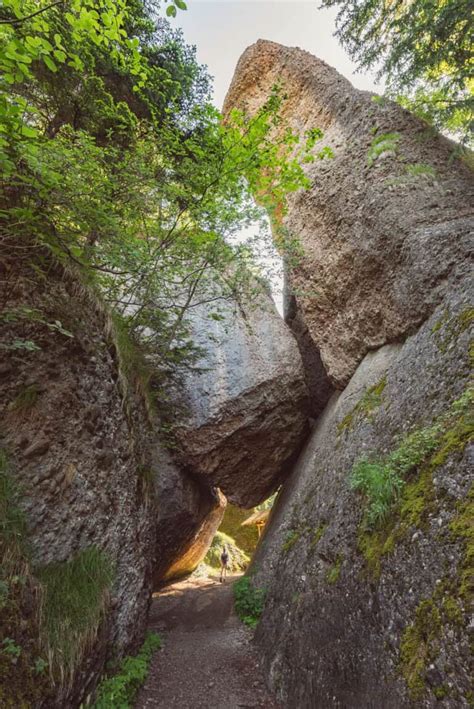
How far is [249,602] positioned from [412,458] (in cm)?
656

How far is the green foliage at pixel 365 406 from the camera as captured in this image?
623 centimetres

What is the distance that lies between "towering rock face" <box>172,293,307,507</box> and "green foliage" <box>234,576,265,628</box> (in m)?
2.77

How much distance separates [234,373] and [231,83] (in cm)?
1363

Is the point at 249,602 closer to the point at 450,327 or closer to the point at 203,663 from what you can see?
the point at 203,663

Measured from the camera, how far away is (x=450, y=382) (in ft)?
14.3

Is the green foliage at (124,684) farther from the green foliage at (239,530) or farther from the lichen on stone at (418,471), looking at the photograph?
the green foliage at (239,530)

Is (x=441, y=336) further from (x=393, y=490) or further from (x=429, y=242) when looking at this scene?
(x=393, y=490)

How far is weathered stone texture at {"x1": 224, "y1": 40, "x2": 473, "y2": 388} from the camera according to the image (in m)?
6.35

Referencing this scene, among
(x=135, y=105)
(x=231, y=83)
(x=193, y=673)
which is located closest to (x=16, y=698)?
(x=193, y=673)

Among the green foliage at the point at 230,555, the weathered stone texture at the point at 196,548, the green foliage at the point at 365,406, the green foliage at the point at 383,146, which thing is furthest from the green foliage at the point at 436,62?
the green foliage at the point at 230,555

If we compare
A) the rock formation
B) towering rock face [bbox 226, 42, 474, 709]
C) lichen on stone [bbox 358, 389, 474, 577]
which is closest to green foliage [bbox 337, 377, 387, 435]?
towering rock face [bbox 226, 42, 474, 709]

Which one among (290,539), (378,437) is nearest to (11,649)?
(378,437)

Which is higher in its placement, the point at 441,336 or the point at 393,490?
the point at 441,336

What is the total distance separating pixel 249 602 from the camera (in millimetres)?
8055
